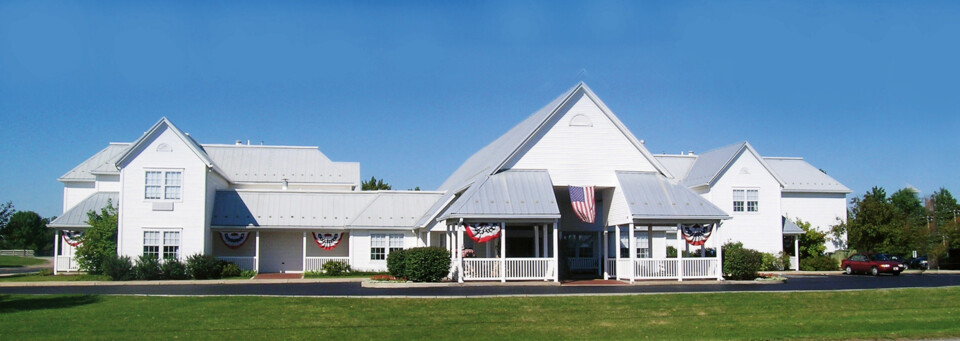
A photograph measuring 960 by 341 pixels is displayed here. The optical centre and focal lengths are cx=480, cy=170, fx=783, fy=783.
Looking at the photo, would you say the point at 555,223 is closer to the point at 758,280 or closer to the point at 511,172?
the point at 511,172

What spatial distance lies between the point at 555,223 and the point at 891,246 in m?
30.2

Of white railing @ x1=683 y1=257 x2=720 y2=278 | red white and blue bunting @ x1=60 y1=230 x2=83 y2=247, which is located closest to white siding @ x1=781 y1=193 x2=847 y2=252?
white railing @ x1=683 y1=257 x2=720 y2=278

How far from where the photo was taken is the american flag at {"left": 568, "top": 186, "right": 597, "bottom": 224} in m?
30.8

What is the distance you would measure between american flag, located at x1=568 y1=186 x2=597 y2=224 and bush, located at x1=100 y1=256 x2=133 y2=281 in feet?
62.4

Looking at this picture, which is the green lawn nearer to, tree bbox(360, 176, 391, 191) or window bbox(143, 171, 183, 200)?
window bbox(143, 171, 183, 200)

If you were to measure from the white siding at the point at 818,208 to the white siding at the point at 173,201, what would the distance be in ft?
116

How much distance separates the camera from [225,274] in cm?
3681

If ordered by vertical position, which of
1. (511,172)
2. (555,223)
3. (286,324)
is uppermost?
(511,172)

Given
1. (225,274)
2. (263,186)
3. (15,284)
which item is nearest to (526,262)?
(225,274)

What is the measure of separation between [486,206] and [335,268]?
11854 millimetres

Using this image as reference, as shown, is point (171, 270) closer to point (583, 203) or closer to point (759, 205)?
point (583, 203)

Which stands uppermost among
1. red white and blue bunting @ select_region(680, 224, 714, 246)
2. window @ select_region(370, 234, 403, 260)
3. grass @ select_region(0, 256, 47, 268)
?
red white and blue bunting @ select_region(680, 224, 714, 246)

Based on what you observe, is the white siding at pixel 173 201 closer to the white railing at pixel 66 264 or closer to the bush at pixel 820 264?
the white railing at pixel 66 264

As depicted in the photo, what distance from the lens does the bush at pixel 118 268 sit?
33.1m
